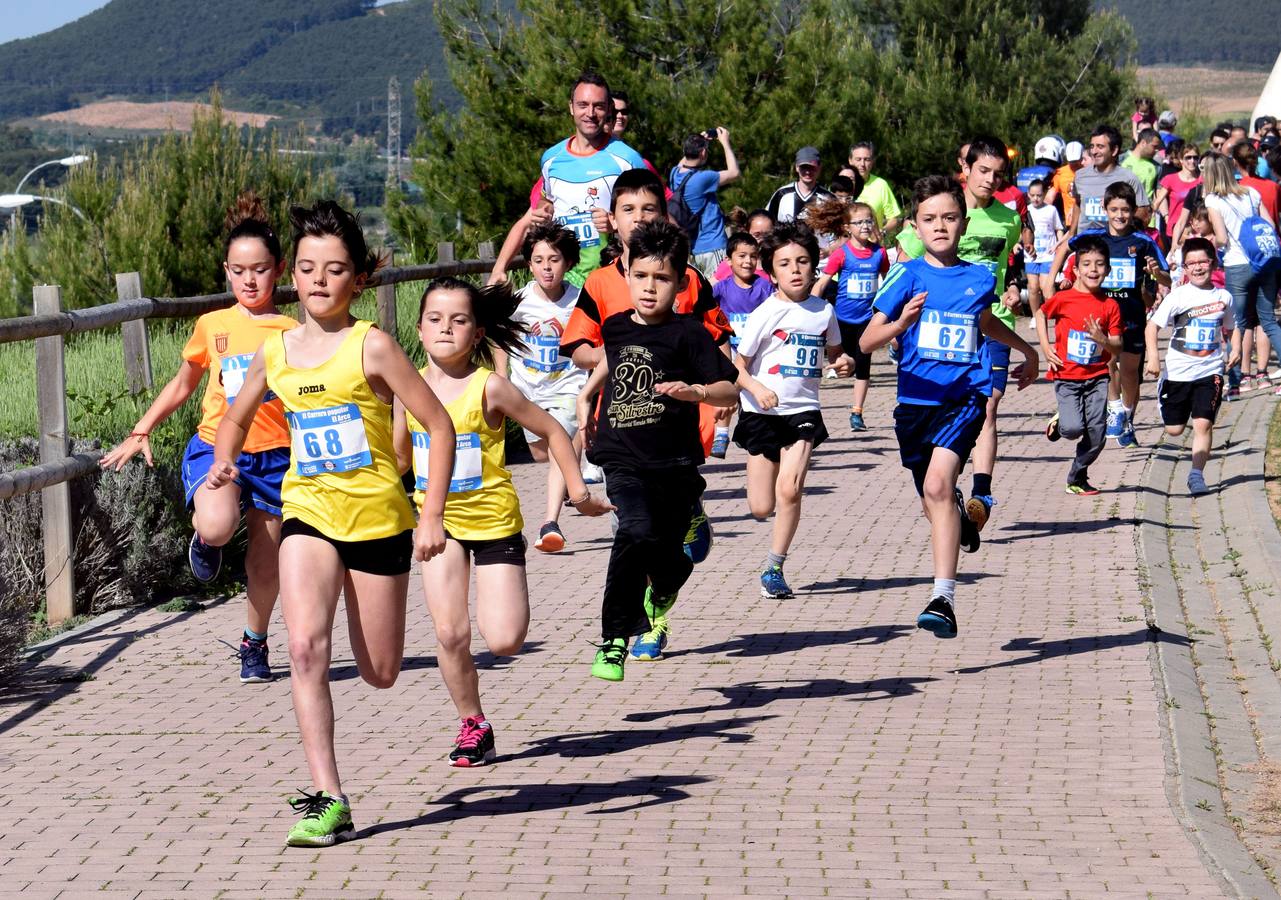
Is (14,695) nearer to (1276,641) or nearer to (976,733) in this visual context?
(976,733)

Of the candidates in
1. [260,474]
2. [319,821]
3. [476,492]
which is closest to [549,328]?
[260,474]

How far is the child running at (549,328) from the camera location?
10398 mm

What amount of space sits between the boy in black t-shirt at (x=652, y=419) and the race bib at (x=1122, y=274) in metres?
6.69

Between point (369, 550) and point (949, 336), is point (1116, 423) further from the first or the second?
point (369, 550)

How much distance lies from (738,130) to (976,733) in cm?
1624

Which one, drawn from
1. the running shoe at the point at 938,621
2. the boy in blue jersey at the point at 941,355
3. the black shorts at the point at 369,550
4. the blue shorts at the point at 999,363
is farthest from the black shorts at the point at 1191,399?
the black shorts at the point at 369,550

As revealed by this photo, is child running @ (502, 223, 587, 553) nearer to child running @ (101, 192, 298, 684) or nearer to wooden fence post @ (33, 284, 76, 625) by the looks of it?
wooden fence post @ (33, 284, 76, 625)

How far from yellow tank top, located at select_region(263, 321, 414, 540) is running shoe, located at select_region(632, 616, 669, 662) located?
8.34 ft

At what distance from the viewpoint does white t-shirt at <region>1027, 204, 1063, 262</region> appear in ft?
64.4

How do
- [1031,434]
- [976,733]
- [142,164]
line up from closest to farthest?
[976,733]
[1031,434]
[142,164]

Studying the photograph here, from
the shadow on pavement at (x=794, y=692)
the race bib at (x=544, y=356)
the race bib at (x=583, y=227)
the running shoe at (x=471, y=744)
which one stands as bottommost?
the shadow on pavement at (x=794, y=692)

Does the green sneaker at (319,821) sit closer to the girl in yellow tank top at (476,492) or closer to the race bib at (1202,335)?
the girl in yellow tank top at (476,492)

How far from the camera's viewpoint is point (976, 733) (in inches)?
274

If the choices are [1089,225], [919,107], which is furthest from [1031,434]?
[919,107]
